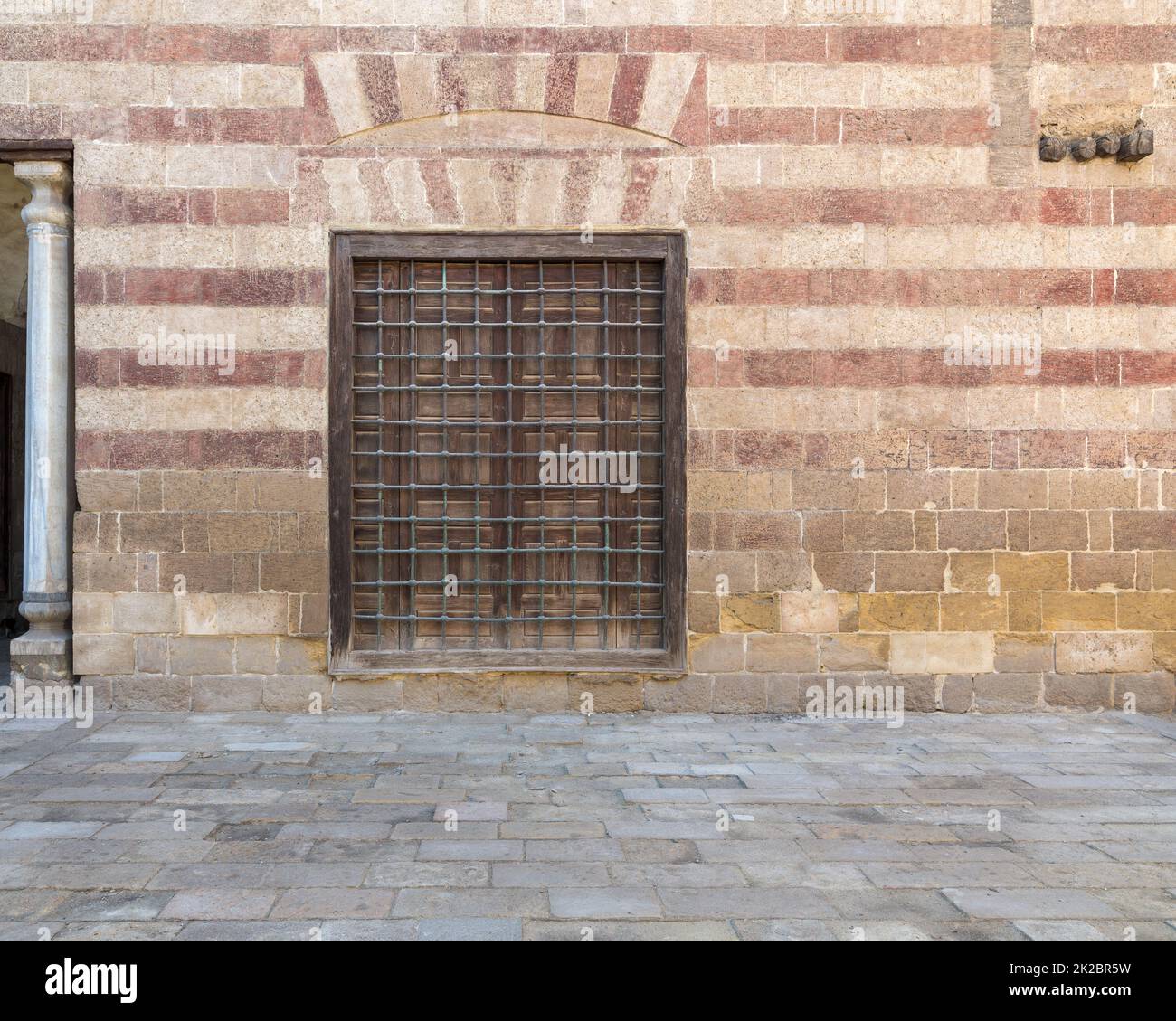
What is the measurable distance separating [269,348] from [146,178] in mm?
1208

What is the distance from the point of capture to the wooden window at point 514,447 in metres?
5.55

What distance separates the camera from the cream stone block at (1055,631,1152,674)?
555 cm

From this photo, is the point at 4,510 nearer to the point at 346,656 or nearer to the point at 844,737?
the point at 346,656

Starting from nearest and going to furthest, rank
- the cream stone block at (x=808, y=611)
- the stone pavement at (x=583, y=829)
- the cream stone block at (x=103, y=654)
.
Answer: the stone pavement at (x=583, y=829) → the cream stone block at (x=103, y=654) → the cream stone block at (x=808, y=611)

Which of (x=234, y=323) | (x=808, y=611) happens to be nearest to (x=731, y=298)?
(x=808, y=611)

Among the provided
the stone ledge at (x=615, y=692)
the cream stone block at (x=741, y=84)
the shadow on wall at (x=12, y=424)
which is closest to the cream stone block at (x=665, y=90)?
the cream stone block at (x=741, y=84)

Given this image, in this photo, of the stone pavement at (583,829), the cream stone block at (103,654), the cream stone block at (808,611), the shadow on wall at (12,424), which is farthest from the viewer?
the shadow on wall at (12,424)

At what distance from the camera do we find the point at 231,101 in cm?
548

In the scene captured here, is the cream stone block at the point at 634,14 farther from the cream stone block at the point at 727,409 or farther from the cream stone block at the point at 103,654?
the cream stone block at the point at 103,654

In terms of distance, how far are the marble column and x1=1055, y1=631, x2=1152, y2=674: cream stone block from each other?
573cm

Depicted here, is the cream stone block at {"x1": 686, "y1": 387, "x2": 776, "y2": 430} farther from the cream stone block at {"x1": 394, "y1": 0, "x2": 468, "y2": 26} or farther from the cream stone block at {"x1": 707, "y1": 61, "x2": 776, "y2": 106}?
the cream stone block at {"x1": 394, "y1": 0, "x2": 468, "y2": 26}

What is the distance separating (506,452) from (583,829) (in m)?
2.60

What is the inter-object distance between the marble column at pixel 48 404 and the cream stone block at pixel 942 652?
478 cm

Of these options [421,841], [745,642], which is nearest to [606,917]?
[421,841]
